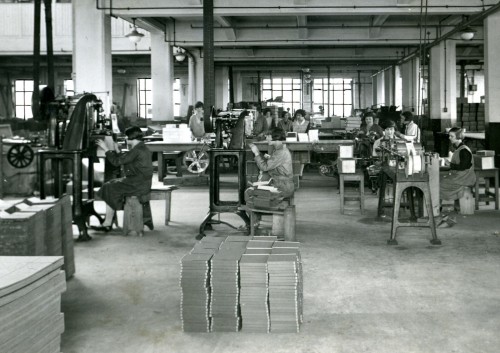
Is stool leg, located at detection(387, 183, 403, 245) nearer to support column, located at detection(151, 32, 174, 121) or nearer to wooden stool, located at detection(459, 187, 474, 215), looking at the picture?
wooden stool, located at detection(459, 187, 474, 215)

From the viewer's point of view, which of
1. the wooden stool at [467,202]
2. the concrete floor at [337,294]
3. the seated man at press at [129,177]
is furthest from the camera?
the wooden stool at [467,202]

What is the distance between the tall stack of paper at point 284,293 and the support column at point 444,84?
15769mm

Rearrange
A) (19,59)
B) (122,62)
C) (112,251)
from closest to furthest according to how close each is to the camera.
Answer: (112,251) → (19,59) → (122,62)

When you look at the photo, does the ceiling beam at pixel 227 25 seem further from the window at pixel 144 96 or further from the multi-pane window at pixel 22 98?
the multi-pane window at pixel 22 98

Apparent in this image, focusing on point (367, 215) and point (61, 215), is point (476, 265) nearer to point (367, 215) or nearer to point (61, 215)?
point (367, 215)

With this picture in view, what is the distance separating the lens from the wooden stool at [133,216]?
8320 millimetres

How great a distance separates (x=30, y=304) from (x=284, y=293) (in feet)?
6.37

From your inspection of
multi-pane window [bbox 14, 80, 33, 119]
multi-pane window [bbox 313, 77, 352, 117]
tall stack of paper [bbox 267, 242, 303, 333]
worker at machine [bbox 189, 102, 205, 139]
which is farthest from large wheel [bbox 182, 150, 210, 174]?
multi-pane window [bbox 313, 77, 352, 117]

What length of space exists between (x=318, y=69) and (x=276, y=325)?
2684 cm

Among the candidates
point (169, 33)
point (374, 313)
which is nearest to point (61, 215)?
point (374, 313)

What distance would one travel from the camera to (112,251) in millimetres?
7391

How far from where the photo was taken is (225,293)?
4566mm

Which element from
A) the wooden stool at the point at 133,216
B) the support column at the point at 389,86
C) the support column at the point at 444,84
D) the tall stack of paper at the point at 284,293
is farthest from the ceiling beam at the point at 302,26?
the tall stack of paper at the point at 284,293

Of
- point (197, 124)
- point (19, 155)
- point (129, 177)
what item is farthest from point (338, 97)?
point (129, 177)
